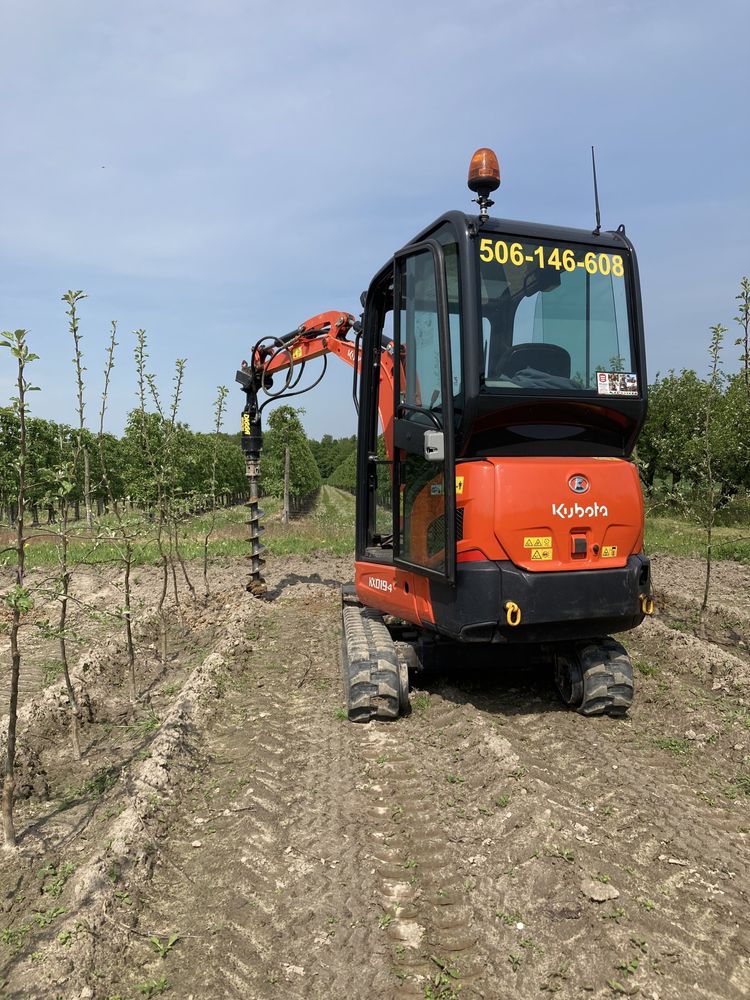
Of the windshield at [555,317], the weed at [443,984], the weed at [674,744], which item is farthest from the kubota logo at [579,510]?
the weed at [443,984]

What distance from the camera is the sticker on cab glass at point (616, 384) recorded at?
17.1 ft

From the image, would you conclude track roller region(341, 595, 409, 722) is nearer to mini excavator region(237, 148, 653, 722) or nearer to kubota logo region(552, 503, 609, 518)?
mini excavator region(237, 148, 653, 722)

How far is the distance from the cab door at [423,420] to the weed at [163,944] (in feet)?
9.16

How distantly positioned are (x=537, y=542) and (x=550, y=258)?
229 centimetres

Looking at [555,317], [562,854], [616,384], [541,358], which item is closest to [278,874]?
[562,854]

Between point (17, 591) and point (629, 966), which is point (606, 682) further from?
point (17, 591)

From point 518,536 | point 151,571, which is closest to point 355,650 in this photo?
point 518,536

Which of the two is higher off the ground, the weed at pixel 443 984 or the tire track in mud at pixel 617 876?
the tire track in mud at pixel 617 876

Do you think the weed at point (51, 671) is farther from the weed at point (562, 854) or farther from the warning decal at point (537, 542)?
the weed at point (562, 854)

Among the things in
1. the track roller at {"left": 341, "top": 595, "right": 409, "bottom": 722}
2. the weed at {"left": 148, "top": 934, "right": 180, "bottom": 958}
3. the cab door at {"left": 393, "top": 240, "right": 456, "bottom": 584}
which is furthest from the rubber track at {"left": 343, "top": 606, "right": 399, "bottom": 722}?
the weed at {"left": 148, "top": 934, "right": 180, "bottom": 958}

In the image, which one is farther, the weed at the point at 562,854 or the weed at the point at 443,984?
the weed at the point at 562,854

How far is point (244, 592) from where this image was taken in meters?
11.9

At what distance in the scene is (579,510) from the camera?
5.04 metres

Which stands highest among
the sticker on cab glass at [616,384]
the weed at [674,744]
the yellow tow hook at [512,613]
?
the sticker on cab glass at [616,384]
